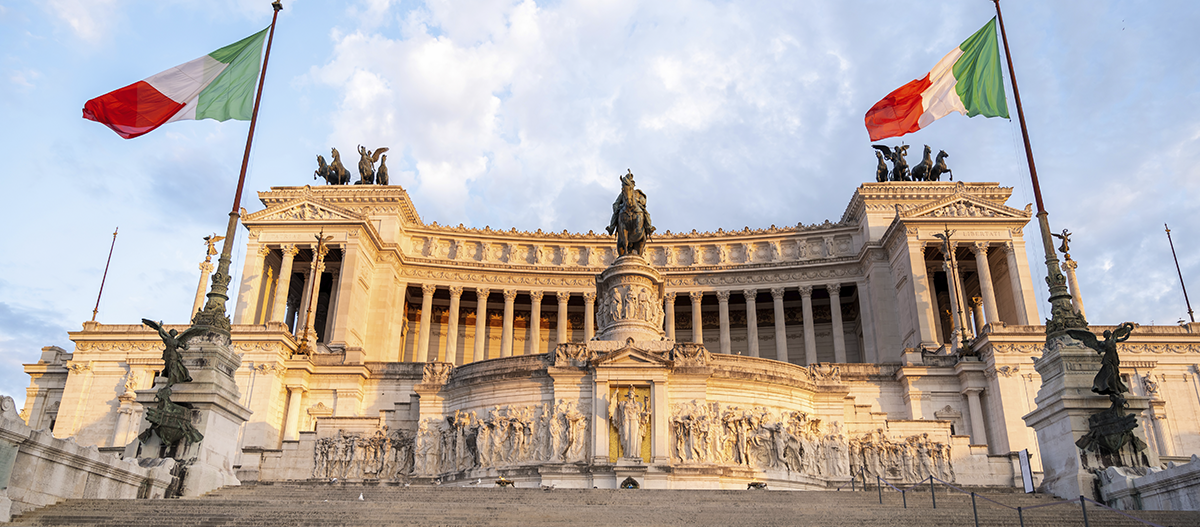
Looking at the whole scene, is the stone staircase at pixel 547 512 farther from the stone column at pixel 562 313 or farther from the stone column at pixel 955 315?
the stone column at pixel 562 313

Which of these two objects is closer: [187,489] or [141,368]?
[187,489]

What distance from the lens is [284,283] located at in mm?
54188

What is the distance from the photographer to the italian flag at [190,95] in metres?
23.3

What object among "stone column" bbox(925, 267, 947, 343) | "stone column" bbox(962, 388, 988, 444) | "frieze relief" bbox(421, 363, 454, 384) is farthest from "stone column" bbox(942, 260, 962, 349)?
"frieze relief" bbox(421, 363, 454, 384)

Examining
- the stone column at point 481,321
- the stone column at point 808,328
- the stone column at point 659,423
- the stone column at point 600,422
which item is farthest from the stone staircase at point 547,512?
the stone column at point 481,321

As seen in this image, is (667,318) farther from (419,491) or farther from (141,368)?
(419,491)

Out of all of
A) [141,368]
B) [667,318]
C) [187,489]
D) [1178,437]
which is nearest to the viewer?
[187,489]

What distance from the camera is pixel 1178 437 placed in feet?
135

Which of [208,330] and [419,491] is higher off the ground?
[208,330]

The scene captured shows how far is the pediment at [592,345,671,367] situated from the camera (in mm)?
27266

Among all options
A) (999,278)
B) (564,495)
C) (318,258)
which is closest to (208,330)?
(564,495)

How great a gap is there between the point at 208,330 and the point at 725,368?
15.8 meters

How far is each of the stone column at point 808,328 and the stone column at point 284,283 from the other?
34.3 m

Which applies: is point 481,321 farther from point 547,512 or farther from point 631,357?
point 547,512
